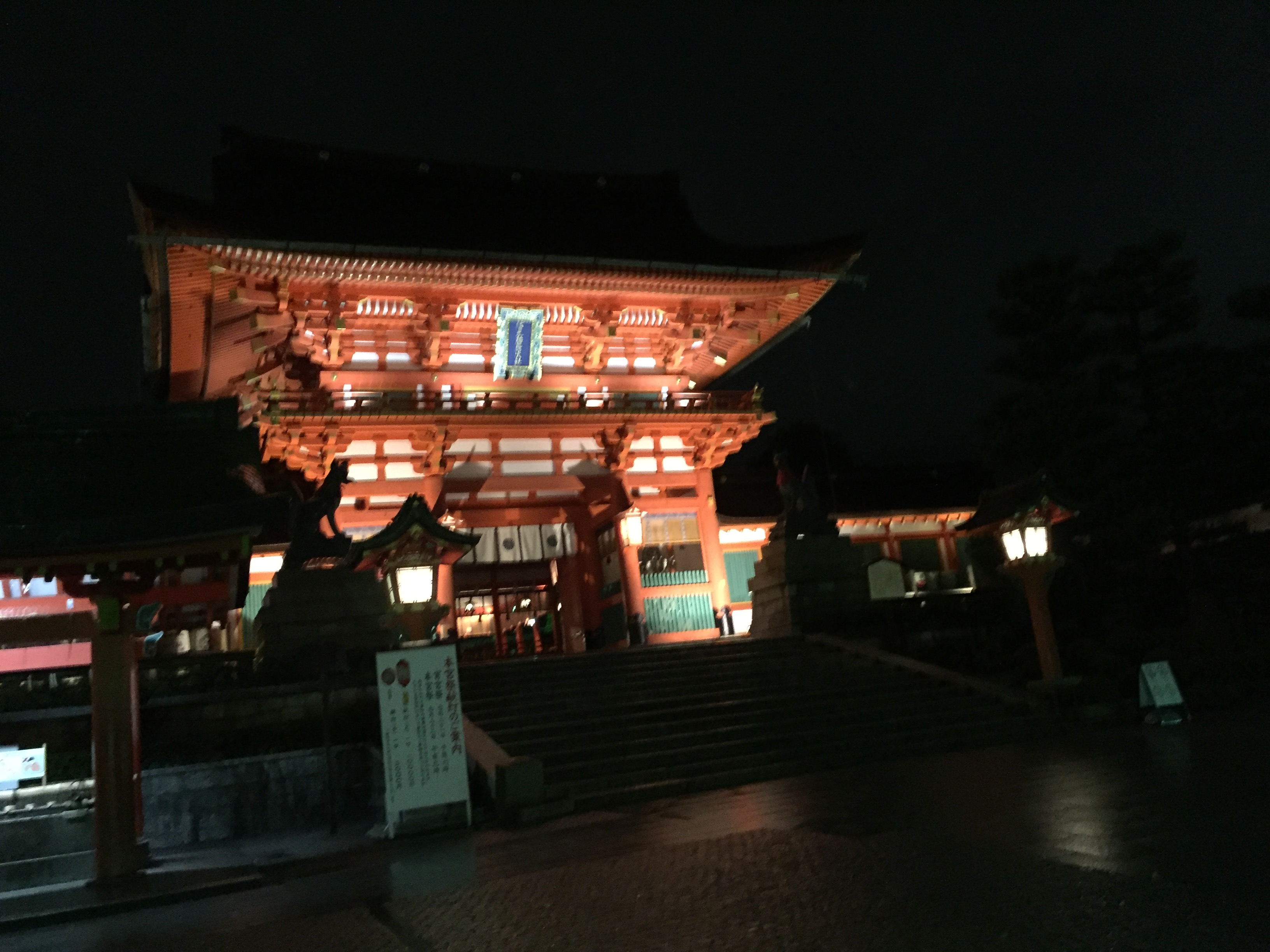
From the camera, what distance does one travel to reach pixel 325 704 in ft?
28.9

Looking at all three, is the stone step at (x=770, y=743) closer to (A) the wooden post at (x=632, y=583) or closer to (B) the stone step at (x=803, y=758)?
(B) the stone step at (x=803, y=758)

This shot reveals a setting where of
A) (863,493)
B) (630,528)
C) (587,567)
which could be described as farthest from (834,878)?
(863,493)

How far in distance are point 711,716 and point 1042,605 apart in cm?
507

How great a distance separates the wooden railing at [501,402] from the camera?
16.2m

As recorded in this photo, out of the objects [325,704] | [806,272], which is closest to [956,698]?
[325,704]

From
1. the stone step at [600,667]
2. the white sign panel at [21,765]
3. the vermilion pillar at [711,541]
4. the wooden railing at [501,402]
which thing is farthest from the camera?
the vermilion pillar at [711,541]

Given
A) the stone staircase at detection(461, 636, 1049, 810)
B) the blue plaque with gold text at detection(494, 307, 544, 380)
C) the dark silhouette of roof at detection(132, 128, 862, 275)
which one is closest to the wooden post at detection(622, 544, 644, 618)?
the stone staircase at detection(461, 636, 1049, 810)

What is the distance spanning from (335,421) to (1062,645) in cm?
1438

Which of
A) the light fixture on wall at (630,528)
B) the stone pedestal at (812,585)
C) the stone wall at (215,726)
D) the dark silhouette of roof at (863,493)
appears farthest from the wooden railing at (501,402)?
the stone wall at (215,726)

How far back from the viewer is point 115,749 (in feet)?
25.9

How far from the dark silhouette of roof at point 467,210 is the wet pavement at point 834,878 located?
40.8ft

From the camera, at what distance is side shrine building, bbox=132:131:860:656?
16.5 meters

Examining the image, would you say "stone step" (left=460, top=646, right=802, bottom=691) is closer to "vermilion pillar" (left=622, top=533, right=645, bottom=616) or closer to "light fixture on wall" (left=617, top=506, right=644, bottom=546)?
"vermilion pillar" (left=622, top=533, right=645, bottom=616)

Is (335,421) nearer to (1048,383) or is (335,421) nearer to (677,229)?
(677,229)
